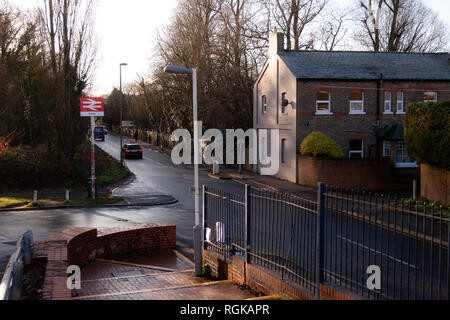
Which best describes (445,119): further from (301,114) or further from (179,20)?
(179,20)

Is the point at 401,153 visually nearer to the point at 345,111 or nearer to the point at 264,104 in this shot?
the point at 345,111

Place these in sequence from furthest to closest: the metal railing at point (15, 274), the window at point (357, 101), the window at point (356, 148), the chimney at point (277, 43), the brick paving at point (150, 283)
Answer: the chimney at point (277, 43)
the window at point (356, 148)
the window at point (357, 101)
the brick paving at point (150, 283)
the metal railing at point (15, 274)

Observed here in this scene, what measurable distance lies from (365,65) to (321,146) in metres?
7.84

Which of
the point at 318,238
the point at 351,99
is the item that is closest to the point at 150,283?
the point at 318,238

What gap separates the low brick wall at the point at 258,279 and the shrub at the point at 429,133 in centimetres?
1389

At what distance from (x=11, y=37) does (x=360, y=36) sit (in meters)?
34.7

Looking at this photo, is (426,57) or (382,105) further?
(426,57)

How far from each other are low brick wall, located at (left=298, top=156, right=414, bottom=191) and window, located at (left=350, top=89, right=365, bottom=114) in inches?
185

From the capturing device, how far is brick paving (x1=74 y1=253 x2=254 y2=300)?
8.14 metres

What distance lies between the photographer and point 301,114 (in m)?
30.3

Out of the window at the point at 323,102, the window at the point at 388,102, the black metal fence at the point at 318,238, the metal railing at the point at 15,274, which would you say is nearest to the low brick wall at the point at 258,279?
the black metal fence at the point at 318,238

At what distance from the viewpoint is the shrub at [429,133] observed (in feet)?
65.6

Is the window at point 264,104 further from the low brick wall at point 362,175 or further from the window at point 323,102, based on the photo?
the low brick wall at point 362,175
